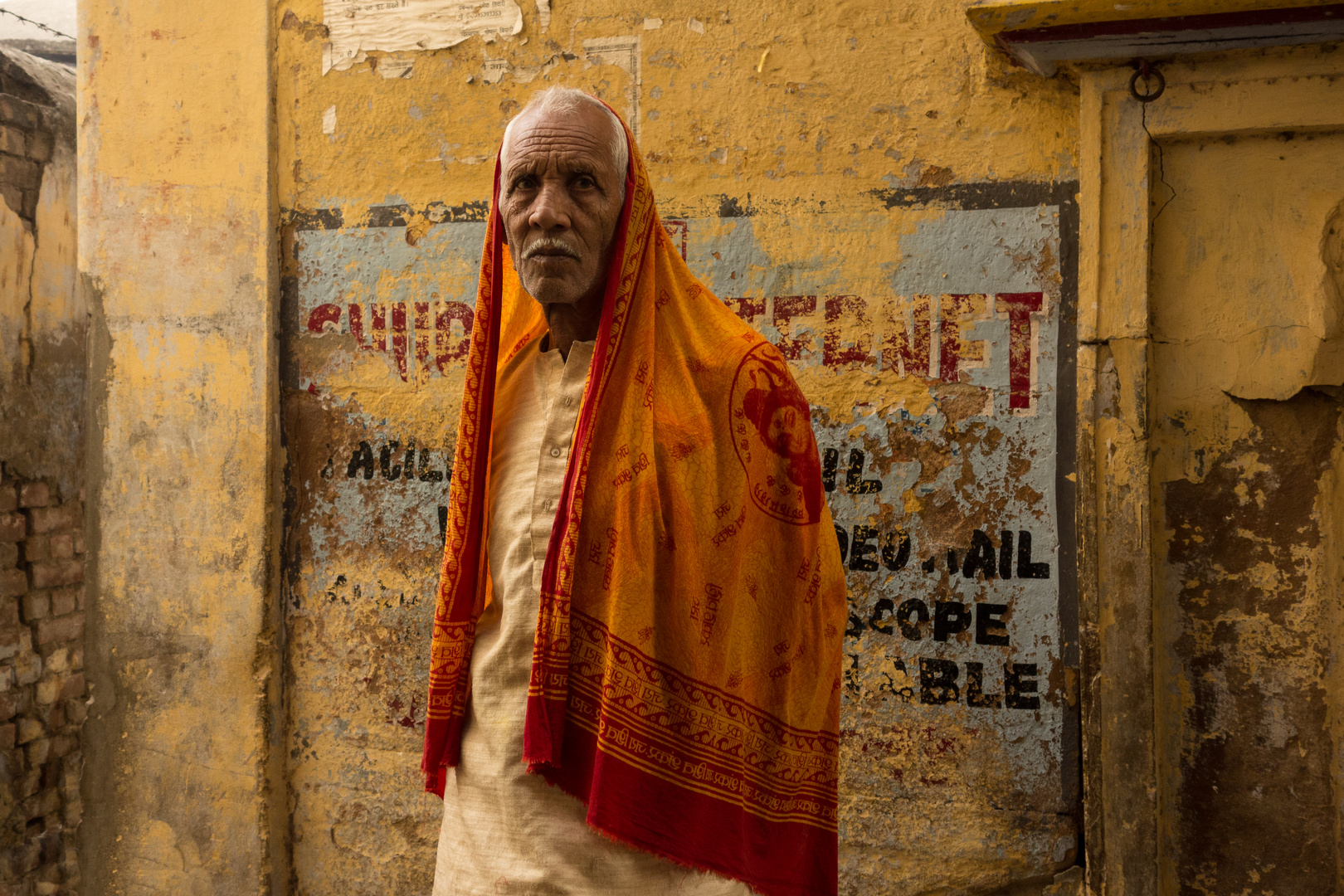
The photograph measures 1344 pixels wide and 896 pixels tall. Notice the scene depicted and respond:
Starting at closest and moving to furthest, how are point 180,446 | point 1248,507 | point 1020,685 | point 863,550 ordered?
1. point 1248,507
2. point 1020,685
3. point 863,550
4. point 180,446

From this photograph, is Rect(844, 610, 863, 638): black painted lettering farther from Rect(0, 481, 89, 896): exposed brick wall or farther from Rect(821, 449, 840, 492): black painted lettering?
Rect(0, 481, 89, 896): exposed brick wall

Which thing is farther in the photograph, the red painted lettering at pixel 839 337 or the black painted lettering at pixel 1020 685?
the red painted lettering at pixel 839 337

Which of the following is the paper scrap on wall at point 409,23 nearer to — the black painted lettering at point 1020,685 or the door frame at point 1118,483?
the door frame at point 1118,483

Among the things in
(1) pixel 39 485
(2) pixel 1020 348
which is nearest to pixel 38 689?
(1) pixel 39 485

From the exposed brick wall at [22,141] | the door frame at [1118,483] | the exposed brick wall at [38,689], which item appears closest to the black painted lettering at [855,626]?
the door frame at [1118,483]

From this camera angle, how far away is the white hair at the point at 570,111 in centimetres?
146

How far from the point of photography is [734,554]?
1407 millimetres

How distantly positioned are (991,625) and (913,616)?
19 centimetres

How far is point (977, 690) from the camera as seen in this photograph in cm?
238

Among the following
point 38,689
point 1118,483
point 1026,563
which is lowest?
point 38,689

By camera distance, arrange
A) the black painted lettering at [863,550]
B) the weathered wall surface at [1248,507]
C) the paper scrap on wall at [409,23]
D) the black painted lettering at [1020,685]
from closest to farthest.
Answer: the weathered wall surface at [1248,507] → the black painted lettering at [1020,685] → the black painted lettering at [863,550] → the paper scrap on wall at [409,23]

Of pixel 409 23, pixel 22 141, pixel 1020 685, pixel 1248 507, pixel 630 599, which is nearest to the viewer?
pixel 630 599

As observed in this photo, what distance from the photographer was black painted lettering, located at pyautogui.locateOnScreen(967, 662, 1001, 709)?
2375 mm

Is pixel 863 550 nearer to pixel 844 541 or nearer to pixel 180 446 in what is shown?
pixel 844 541
